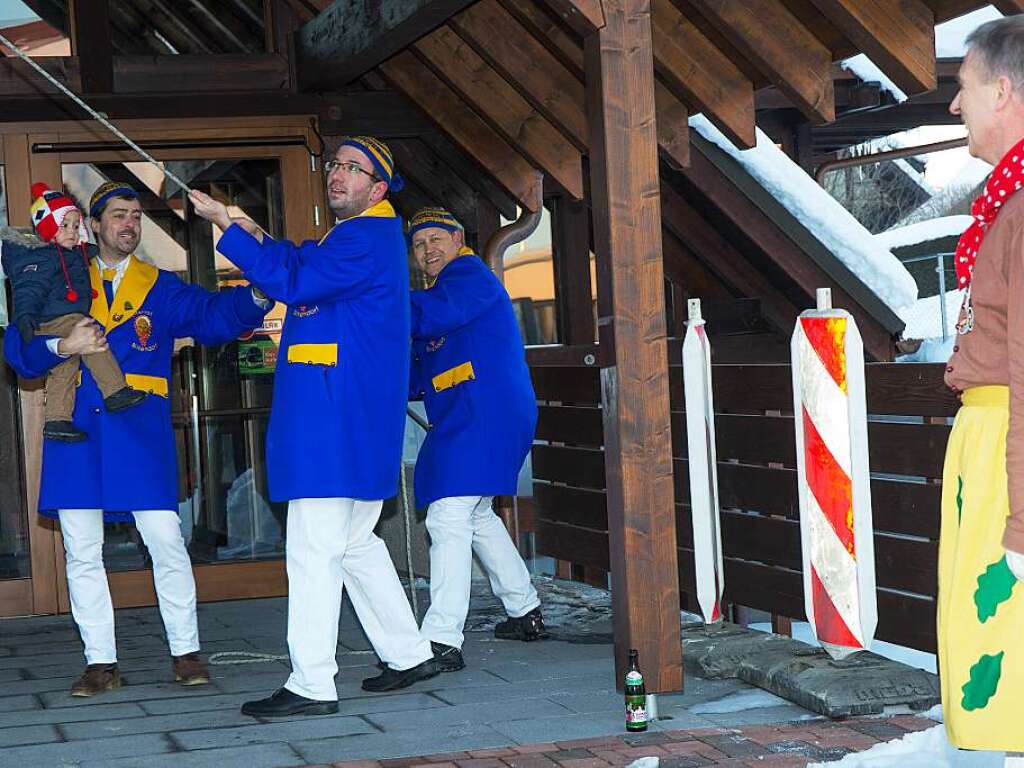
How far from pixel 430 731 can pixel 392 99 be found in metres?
4.02

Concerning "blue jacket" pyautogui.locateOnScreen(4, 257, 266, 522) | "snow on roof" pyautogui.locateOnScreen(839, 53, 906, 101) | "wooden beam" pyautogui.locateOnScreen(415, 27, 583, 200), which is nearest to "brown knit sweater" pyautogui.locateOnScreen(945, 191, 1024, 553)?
"blue jacket" pyautogui.locateOnScreen(4, 257, 266, 522)

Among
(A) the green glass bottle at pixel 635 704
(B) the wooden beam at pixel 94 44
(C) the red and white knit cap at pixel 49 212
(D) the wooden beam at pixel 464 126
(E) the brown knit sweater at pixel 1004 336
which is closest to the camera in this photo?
(E) the brown knit sweater at pixel 1004 336

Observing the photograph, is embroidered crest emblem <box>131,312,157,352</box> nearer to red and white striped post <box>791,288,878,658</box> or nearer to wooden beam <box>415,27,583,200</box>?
Result: red and white striped post <box>791,288,878,658</box>

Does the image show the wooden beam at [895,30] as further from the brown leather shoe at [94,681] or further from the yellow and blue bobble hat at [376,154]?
the brown leather shoe at [94,681]

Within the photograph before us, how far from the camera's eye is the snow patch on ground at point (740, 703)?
4926 mm

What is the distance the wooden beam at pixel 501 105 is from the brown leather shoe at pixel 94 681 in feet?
10.6

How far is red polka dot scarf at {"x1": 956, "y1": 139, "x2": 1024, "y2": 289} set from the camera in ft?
9.41

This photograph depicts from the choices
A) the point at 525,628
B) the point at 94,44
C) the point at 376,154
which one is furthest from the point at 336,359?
the point at 94,44

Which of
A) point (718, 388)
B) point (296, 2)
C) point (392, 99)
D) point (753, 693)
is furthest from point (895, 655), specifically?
point (296, 2)

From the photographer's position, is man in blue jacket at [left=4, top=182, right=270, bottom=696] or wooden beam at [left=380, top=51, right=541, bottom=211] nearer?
man in blue jacket at [left=4, top=182, right=270, bottom=696]

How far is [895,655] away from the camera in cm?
741

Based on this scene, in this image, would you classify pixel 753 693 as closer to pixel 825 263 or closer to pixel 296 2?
pixel 825 263

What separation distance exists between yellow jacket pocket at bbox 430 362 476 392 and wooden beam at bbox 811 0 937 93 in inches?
74.1

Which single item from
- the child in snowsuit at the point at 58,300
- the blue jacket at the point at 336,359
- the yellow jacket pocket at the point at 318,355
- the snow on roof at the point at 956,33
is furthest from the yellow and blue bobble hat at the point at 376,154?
the snow on roof at the point at 956,33
